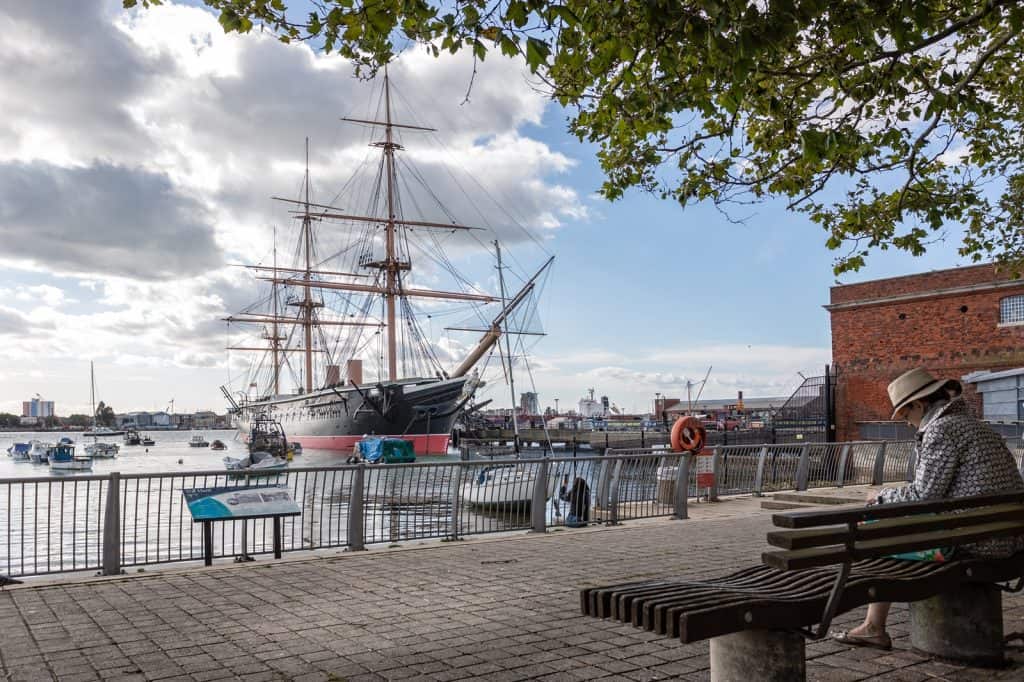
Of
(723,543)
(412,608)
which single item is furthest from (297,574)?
(723,543)

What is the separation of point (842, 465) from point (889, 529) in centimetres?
1610

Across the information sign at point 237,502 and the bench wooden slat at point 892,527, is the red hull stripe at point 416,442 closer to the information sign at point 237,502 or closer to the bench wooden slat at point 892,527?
the information sign at point 237,502

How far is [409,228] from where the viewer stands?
76.8m

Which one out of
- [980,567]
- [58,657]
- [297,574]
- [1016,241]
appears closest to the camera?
[980,567]

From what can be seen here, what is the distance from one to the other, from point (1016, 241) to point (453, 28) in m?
11.4

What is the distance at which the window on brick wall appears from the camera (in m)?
35.6

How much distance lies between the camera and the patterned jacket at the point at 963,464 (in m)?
5.05

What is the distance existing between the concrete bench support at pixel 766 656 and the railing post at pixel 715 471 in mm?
12283

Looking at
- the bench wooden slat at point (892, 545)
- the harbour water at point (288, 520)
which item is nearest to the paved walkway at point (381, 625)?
the bench wooden slat at point (892, 545)

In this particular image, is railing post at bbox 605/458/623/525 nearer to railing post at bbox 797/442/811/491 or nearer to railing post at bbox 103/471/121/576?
railing post at bbox 797/442/811/491

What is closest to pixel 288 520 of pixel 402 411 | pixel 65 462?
pixel 402 411

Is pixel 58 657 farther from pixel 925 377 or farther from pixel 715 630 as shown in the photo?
pixel 925 377

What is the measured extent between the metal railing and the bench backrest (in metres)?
6.90

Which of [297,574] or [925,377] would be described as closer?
[925,377]
